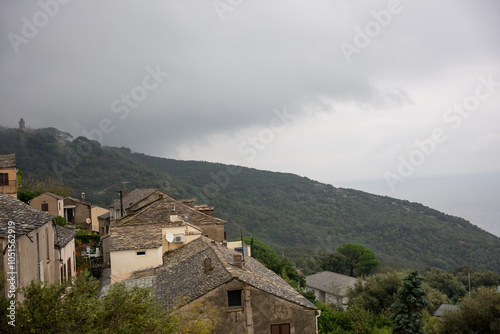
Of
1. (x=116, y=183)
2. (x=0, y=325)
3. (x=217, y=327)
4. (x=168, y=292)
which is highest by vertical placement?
(x=116, y=183)

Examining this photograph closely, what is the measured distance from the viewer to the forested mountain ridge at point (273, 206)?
317ft

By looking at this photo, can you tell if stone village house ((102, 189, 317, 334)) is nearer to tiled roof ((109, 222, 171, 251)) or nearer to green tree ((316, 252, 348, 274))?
tiled roof ((109, 222, 171, 251))

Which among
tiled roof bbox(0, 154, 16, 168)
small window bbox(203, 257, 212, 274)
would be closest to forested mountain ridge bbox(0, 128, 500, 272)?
tiled roof bbox(0, 154, 16, 168)

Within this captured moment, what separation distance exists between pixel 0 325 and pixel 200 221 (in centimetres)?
2627

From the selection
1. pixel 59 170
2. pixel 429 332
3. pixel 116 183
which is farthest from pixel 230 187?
pixel 429 332

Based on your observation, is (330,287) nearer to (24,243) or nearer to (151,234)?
(151,234)

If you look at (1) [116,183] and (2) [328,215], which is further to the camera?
(2) [328,215]

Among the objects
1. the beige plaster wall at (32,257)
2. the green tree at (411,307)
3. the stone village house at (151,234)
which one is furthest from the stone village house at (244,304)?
the green tree at (411,307)

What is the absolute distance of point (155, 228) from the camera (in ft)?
87.8

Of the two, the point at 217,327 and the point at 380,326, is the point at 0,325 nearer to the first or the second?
the point at 217,327

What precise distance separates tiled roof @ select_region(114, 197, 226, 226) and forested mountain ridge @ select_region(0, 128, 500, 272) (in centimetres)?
4946

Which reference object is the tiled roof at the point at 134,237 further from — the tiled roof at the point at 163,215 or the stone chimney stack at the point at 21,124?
the stone chimney stack at the point at 21,124

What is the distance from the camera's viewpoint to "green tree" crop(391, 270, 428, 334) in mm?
24375

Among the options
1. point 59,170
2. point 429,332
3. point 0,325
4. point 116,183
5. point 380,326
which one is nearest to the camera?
point 0,325
